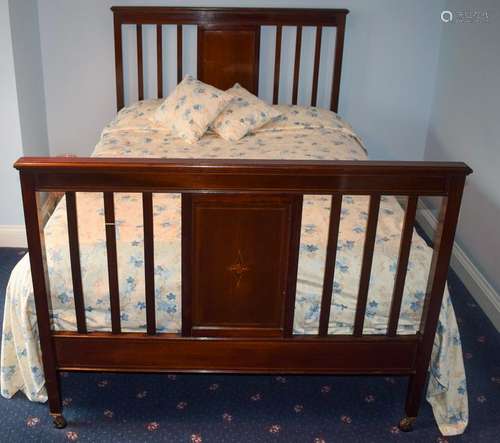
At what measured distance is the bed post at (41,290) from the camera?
1754 mm

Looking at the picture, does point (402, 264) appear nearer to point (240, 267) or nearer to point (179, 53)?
point (240, 267)

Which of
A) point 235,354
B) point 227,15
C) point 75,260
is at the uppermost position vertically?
point 227,15

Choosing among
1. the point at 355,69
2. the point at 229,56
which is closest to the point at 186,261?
the point at 229,56

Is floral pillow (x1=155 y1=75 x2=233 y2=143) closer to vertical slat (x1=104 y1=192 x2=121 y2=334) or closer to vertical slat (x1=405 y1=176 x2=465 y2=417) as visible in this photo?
vertical slat (x1=104 y1=192 x2=121 y2=334)

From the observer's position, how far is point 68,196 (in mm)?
1748

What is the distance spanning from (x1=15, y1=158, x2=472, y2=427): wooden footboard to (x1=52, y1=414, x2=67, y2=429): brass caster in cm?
2

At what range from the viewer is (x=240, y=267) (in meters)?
1.86

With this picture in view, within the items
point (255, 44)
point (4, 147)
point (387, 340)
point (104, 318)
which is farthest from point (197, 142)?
point (387, 340)

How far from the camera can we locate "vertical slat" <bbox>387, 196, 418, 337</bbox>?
5.94ft

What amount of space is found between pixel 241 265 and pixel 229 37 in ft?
6.59

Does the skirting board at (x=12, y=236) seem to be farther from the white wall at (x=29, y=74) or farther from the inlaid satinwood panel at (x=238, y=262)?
the inlaid satinwood panel at (x=238, y=262)

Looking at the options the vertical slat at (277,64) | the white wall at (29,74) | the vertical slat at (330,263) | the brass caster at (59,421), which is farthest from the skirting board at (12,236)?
the vertical slat at (330,263)

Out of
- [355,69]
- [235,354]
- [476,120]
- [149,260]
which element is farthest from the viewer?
[355,69]

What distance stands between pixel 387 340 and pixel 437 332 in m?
0.18
